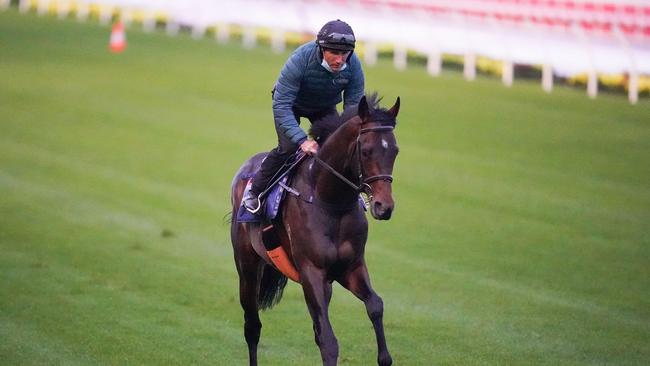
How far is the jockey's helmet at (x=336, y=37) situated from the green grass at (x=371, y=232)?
121 inches

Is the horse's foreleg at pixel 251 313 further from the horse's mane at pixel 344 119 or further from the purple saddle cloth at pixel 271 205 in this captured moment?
the horse's mane at pixel 344 119

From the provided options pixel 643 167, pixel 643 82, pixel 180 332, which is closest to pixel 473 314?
pixel 180 332

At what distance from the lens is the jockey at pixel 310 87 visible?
30.8 feet

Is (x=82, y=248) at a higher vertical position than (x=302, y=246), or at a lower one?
lower

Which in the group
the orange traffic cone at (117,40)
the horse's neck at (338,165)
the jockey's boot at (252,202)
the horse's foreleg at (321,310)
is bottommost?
the orange traffic cone at (117,40)

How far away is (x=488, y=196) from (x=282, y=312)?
267 inches

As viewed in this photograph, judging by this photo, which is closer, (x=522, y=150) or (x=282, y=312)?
(x=282, y=312)

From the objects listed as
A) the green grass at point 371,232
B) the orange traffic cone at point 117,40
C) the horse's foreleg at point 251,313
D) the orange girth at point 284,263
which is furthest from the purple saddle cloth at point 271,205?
the orange traffic cone at point 117,40

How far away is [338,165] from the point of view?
9.20 meters

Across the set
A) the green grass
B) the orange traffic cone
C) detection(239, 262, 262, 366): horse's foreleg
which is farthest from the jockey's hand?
the orange traffic cone

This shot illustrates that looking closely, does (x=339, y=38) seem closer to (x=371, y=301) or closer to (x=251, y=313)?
(x=371, y=301)

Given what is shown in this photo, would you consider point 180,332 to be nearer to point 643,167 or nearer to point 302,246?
point 302,246

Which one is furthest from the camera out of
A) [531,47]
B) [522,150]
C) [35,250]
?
[531,47]

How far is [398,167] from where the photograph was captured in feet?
71.3
